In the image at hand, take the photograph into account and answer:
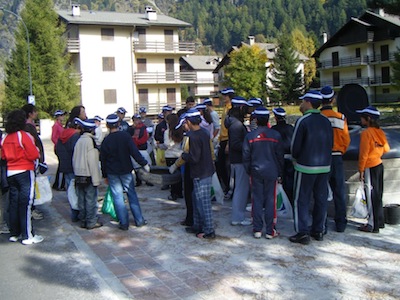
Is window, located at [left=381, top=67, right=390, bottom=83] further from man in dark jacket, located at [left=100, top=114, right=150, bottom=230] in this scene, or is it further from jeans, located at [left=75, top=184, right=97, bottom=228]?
jeans, located at [left=75, top=184, right=97, bottom=228]

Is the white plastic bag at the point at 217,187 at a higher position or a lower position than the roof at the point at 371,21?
lower

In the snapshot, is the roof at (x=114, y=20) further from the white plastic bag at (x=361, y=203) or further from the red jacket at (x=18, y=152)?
the white plastic bag at (x=361, y=203)

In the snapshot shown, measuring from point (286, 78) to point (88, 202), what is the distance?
185 ft

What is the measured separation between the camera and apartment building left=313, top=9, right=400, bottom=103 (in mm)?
55594

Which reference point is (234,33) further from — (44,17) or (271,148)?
(271,148)

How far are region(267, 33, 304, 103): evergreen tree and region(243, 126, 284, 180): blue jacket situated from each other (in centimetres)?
5504

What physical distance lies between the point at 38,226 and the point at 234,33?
6764 inches

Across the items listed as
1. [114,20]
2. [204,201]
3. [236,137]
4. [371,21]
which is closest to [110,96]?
[114,20]

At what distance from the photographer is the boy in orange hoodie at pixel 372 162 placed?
19.7 feet

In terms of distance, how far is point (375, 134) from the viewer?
6.05 m

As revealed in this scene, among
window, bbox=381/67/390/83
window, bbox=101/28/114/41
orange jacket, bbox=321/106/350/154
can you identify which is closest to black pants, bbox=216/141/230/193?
orange jacket, bbox=321/106/350/154

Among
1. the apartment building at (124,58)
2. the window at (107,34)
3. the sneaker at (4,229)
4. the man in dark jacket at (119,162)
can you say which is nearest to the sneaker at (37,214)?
the sneaker at (4,229)

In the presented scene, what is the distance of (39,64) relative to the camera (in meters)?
36.8

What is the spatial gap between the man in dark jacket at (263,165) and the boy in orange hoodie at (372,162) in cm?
114
